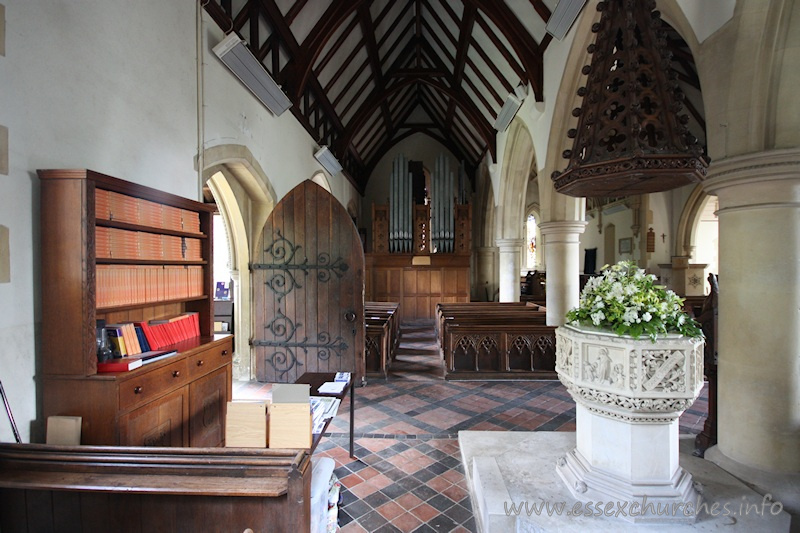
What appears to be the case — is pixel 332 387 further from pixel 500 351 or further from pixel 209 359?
pixel 500 351

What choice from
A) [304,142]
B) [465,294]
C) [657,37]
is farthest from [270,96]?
[465,294]

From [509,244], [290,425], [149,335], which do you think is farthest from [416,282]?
[290,425]

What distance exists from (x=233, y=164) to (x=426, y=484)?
3.48 meters

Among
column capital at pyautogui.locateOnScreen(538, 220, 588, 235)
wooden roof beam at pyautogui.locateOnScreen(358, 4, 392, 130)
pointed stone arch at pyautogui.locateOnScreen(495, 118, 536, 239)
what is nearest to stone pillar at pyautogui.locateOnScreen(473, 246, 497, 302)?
pointed stone arch at pyautogui.locateOnScreen(495, 118, 536, 239)

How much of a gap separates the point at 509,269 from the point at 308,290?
209 inches

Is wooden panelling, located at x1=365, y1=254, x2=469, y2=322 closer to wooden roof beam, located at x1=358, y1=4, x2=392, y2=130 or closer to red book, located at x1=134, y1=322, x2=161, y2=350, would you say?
wooden roof beam, located at x1=358, y1=4, x2=392, y2=130

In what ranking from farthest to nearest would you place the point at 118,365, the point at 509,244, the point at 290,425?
the point at 509,244 < the point at 118,365 < the point at 290,425

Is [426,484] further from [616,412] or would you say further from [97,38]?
[97,38]

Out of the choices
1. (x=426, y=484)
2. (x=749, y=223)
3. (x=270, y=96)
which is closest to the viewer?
(x=749, y=223)

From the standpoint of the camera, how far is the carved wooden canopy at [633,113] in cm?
202

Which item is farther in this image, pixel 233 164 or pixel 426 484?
pixel 233 164

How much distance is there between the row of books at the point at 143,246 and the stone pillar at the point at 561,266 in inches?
160

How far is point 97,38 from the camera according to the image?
219cm
